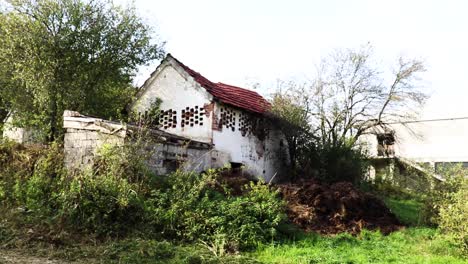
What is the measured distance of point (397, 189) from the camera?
2125 centimetres

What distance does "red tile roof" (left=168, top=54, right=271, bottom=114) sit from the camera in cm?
1750

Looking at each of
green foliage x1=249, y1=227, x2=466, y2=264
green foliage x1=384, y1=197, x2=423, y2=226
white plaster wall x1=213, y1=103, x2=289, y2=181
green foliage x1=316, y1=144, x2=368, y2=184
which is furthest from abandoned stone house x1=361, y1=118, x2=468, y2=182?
green foliage x1=249, y1=227, x2=466, y2=264

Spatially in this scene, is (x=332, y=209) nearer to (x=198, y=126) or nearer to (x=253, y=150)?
(x=198, y=126)

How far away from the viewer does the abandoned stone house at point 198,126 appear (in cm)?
1395

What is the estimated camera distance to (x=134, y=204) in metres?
10.1

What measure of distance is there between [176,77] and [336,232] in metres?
9.47

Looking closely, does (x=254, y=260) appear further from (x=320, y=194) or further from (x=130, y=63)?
(x=130, y=63)

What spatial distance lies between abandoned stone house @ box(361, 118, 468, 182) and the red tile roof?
8.86 m

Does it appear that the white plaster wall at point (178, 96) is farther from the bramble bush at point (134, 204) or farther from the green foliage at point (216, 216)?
the green foliage at point (216, 216)

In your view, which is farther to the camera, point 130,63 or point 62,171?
point 130,63

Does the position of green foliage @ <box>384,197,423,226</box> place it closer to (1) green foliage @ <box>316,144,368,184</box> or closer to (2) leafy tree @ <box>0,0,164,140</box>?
(1) green foliage @ <box>316,144,368,184</box>

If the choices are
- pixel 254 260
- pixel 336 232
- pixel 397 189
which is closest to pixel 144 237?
pixel 254 260

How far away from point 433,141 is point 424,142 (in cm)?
61

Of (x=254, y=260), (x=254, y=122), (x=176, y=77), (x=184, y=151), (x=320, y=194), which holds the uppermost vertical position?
(x=176, y=77)
